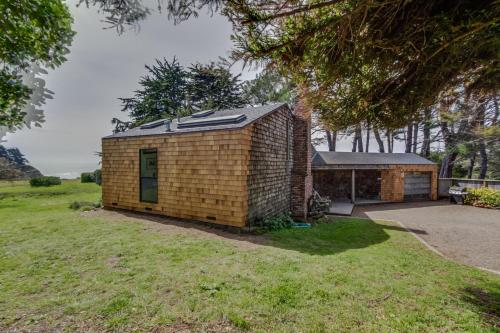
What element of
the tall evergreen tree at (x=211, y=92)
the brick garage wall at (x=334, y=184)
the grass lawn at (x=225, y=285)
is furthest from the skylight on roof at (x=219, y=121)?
the tall evergreen tree at (x=211, y=92)

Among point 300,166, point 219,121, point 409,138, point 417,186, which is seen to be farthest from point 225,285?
point 409,138

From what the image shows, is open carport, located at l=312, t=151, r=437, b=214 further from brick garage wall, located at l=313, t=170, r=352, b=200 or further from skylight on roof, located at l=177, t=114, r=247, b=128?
skylight on roof, located at l=177, t=114, r=247, b=128

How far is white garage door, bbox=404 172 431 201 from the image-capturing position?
15555mm

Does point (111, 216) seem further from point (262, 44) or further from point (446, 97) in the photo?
point (446, 97)

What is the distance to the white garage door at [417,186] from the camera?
15.6 meters

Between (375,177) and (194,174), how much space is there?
1454 centimetres

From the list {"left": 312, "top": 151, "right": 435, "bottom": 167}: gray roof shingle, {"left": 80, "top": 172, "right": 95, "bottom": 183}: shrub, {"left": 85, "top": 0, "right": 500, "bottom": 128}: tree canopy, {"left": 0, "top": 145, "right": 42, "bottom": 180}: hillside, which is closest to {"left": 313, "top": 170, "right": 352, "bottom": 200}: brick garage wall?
{"left": 312, "top": 151, "right": 435, "bottom": 167}: gray roof shingle

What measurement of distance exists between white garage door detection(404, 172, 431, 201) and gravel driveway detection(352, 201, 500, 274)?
0.96m

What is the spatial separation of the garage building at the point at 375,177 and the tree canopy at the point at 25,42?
1234cm

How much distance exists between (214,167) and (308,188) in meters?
5.41

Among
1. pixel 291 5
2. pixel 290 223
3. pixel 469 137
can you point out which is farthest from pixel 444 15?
pixel 469 137

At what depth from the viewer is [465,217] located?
10648mm

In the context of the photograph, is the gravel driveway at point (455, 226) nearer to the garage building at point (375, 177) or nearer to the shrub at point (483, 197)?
the shrub at point (483, 197)

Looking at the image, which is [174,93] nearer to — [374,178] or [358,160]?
[358,160]
